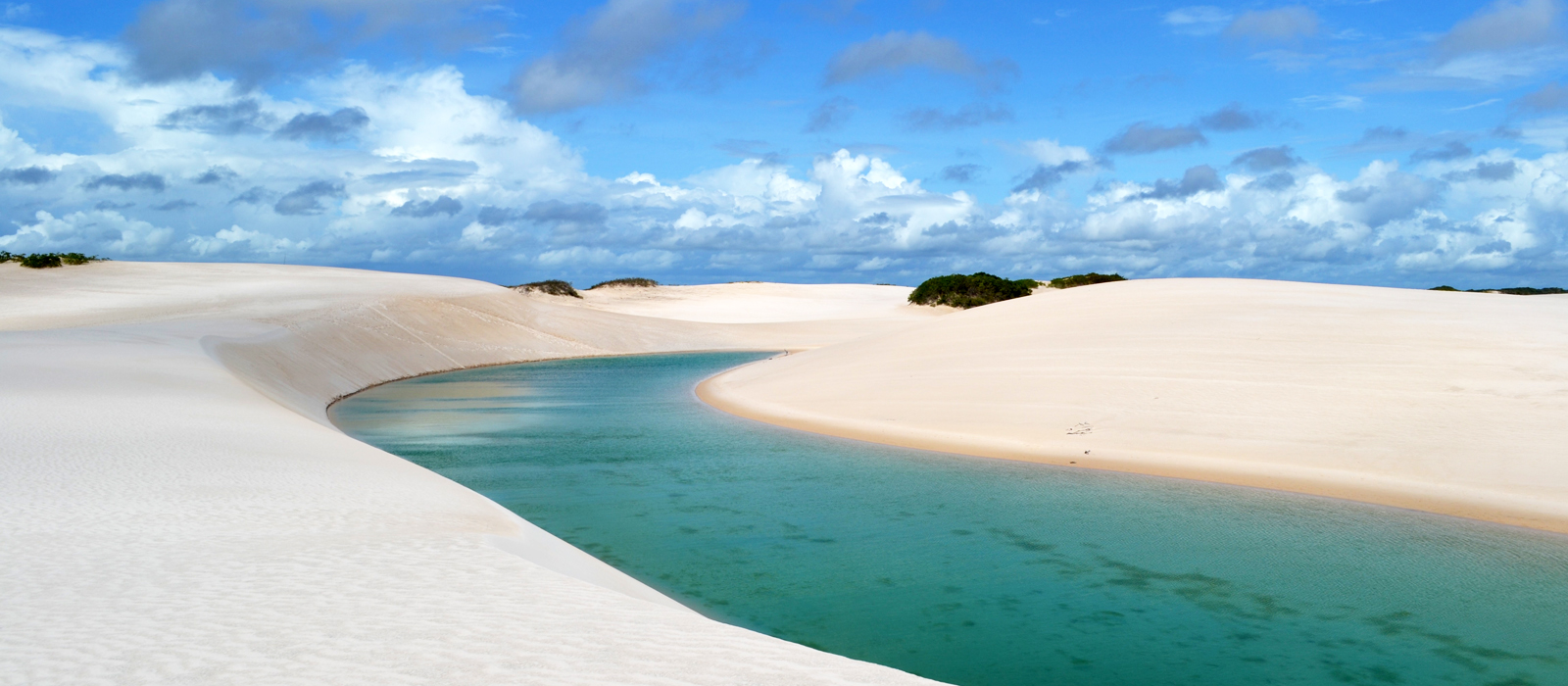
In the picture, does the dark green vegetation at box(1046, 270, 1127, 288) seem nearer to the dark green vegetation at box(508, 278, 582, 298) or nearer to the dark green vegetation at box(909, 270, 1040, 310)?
the dark green vegetation at box(909, 270, 1040, 310)

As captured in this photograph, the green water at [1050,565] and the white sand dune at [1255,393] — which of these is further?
the white sand dune at [1255,393]

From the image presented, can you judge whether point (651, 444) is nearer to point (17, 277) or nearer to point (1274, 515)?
point (1274, 515)

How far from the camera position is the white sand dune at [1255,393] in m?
9.94

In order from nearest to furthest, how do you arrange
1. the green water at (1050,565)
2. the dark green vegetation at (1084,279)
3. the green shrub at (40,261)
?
the green water at (1050,565), the green shrub at (40,261), the dark green vegetation at (1084,279)

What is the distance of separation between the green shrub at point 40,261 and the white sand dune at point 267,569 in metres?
27.6

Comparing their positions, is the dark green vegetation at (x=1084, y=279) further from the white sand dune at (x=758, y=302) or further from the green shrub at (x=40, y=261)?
the green shrub at (x=40, y=261)

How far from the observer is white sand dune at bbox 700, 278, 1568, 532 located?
994cm

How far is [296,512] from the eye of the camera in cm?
637

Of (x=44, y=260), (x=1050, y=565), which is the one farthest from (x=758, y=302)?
(x=1050, y=565)

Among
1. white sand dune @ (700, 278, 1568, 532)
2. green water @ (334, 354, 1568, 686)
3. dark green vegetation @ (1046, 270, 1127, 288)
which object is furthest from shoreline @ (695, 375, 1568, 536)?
dark green vegetation @ (1046, 270, 1127, 288)

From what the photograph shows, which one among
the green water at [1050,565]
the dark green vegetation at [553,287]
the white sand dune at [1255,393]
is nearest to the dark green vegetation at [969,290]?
the dark green vegetation at [553,287]

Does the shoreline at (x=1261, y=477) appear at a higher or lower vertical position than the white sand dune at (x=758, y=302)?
lower

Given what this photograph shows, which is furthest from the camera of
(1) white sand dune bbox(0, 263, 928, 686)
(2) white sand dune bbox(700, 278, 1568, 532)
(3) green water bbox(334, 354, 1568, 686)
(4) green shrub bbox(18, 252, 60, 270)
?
(4) green shrub bbox(18, 252, 60, 270)

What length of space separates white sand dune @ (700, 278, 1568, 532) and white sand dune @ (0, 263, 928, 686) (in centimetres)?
720
